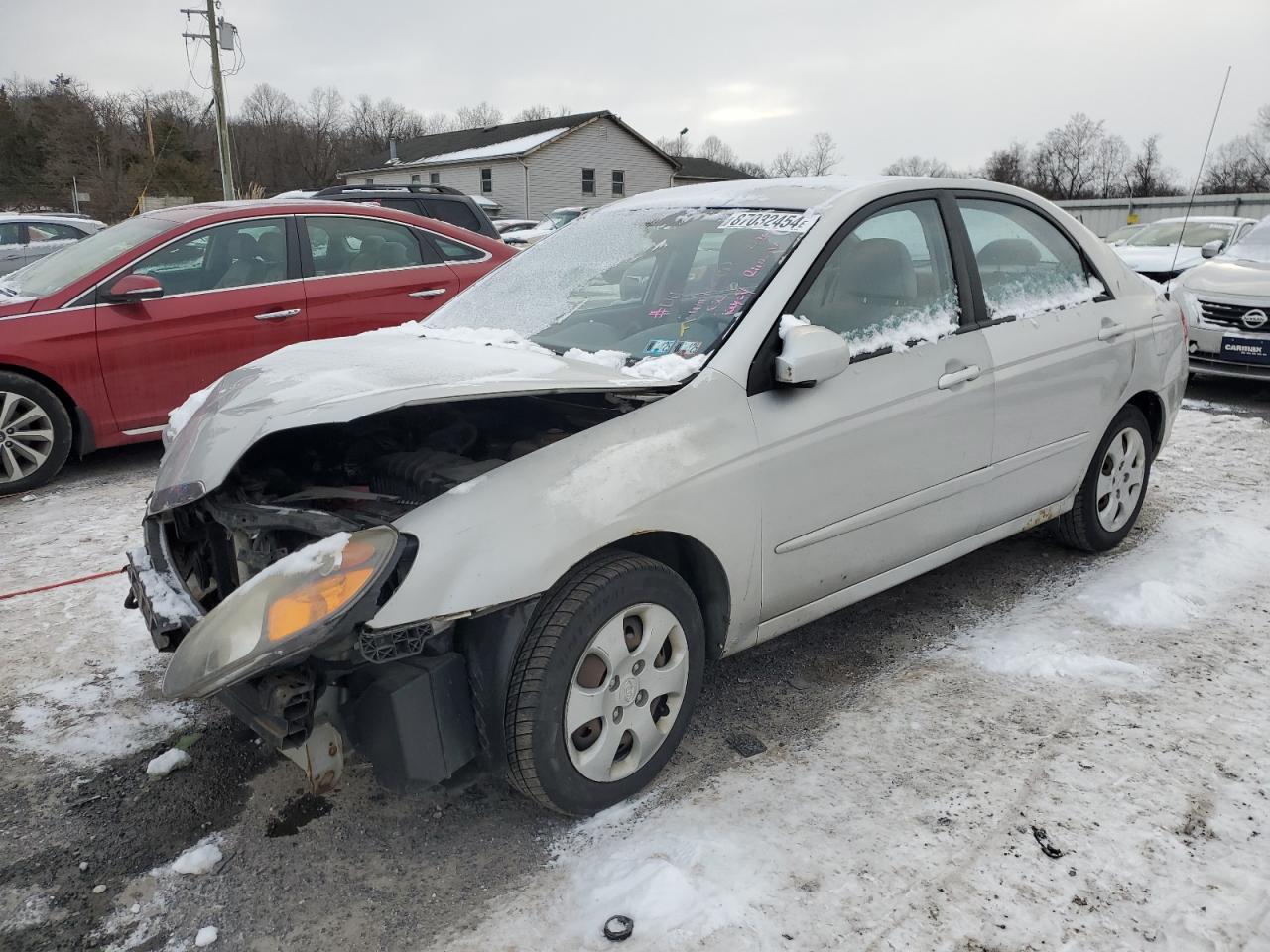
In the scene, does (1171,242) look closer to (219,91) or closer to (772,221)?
(772,221)

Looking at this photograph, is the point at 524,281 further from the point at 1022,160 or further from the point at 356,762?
the point at 1022,160

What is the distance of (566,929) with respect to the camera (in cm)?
219

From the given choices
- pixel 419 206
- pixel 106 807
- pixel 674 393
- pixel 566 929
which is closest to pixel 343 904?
pixel 566 929

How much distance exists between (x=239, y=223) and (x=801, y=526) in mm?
4815

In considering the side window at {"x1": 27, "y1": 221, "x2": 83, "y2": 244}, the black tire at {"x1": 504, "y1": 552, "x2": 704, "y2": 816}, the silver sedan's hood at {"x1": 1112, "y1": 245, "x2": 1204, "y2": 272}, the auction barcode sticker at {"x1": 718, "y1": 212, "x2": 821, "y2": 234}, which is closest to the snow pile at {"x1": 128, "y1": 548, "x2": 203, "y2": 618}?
the black tire at {"x1": 504, "y1": 552, "x2": 704, "y2": 816}

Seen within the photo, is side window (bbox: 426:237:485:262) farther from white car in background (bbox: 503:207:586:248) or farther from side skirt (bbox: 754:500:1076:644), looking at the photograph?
white car in background (bbox: 503:207:586:248)

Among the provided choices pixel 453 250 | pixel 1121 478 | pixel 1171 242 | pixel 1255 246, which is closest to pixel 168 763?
pixel 1121 478

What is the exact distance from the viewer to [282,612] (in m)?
2.14

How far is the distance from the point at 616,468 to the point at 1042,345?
2.12 metres

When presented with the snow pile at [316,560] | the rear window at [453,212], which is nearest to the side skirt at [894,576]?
the snow pile at [316,560]

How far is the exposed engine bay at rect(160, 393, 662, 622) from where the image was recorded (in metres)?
2.62

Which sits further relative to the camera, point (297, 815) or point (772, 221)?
point (772, 221)

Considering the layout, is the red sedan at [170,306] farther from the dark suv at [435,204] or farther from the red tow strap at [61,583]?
the dark suv at [435,204]

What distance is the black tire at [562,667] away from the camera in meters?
2.33
